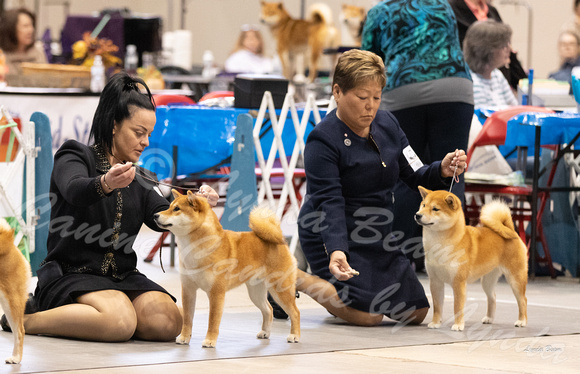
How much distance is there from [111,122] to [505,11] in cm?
1062

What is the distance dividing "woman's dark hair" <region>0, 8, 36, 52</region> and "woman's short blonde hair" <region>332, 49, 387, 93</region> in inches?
237

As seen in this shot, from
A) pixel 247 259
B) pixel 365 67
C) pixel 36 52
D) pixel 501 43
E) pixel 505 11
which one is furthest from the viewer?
pixel 505 11

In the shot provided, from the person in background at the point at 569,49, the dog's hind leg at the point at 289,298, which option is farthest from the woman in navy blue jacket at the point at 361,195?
the person in background at the point at 569,49

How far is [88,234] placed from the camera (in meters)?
2.77

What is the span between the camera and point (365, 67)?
3.01 m

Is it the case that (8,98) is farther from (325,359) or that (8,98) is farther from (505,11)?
(505,11)

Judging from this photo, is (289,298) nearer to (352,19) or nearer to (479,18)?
(479,18)

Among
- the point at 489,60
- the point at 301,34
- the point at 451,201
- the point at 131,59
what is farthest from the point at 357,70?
the point at 301,34

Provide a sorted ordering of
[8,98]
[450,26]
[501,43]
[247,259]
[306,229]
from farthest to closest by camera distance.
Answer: [8,98] → [501,43] → [450,26] → [306,229] → [247,259]

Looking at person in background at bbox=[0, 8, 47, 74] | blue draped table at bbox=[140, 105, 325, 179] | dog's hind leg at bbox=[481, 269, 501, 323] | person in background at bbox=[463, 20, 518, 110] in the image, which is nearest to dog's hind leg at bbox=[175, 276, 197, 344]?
dog's hind leg at bbox=[481, 269, 501, 323]

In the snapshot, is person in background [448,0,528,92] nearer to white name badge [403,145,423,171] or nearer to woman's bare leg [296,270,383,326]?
white name badge [403,145,423,171]

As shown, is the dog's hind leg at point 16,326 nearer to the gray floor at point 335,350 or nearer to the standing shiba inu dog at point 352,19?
the gray floor at point 335,350

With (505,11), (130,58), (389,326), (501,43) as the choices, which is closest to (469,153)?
(501,43)

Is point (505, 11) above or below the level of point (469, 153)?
above
